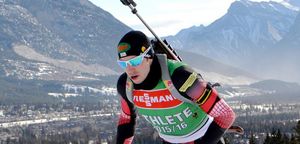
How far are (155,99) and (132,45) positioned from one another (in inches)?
45.4

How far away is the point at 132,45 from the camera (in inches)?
340

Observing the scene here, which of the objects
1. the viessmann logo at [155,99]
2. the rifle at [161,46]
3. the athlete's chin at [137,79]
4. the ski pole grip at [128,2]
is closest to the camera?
the athlete's chin at [137,79]

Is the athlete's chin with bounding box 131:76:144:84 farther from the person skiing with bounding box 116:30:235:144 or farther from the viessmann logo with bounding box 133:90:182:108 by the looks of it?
the viessmann logo with bounding box 133:90:182:108

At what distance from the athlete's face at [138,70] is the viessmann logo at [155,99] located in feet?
1.20

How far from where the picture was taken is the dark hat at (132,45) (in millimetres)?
8586

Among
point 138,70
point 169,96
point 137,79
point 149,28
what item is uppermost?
point 149,28

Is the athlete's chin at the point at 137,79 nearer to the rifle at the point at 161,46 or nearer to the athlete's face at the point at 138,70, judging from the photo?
the athlete's face at the point at 138,70

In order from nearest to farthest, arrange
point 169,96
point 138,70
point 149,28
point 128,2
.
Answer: point 138,70 → point 169,96 → point 149,28 → point 128,2

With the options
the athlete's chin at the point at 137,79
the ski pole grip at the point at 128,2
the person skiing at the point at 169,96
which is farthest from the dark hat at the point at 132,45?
the ski pole grip at the point at 128,2

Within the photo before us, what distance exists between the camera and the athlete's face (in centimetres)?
863

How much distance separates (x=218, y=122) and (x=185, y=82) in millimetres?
929

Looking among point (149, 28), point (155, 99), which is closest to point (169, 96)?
point (155, 99)

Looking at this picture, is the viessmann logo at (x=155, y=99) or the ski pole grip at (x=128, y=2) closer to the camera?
the viessmann logo at (x=155, y=99)

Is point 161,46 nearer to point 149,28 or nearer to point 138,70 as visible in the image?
point 149,28
